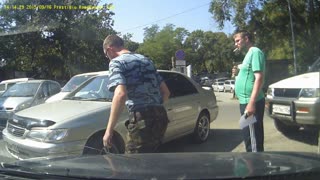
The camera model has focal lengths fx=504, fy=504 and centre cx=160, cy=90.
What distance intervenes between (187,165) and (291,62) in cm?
289

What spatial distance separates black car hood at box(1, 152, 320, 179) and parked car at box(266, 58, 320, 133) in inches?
103

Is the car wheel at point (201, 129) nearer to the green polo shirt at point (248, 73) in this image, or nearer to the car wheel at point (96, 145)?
the car wheel at point (96, 145)

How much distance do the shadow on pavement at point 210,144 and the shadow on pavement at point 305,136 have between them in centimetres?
96

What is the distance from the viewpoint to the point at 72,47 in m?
42.3

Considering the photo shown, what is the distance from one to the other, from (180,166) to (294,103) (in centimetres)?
498

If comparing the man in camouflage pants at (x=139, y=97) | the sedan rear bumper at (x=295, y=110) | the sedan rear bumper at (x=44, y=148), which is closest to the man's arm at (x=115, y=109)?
the man in camouflage pants at (x=139, y=97)

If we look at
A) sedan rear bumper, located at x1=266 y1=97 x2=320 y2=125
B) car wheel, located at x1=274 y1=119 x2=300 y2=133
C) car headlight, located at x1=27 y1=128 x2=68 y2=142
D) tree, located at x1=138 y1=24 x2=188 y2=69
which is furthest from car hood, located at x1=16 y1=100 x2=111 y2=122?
tree, located at x1=138 y1=24 x2=188 y2=69

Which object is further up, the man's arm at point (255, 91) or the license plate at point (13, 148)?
the man's arm at point (255, 91)

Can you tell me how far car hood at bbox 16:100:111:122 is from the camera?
661 centimetres

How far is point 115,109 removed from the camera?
4430mm

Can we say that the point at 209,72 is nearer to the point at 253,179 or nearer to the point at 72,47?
the point at 72,47

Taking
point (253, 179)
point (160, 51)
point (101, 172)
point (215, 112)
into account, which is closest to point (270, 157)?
point (253, 179)

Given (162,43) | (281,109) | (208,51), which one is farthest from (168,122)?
(208,51)

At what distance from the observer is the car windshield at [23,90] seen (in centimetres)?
1369
